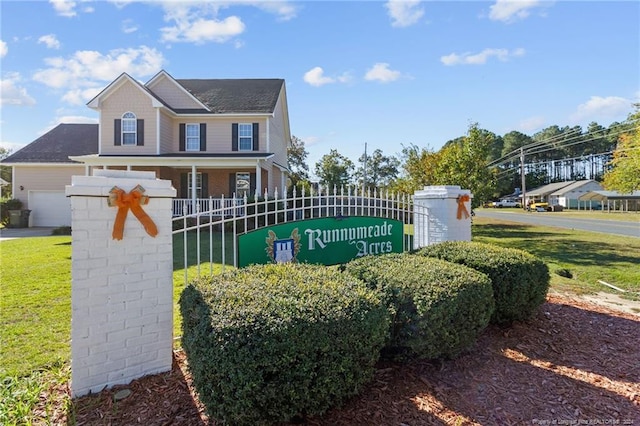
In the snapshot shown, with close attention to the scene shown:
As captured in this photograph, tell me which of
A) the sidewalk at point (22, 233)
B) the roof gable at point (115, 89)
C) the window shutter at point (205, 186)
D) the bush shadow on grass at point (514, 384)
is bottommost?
the bush shadow on grass at point (514, 384)

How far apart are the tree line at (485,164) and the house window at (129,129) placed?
879 cm

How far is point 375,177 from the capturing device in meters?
41.4

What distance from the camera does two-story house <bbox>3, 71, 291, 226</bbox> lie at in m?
17.3

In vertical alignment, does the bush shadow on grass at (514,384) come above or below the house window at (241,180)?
below

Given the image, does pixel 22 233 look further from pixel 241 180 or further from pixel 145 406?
pixel 145 406

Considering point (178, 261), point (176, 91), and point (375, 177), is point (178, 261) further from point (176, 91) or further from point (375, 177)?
point (375, 177)

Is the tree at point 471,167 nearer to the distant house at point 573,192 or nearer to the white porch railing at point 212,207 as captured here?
the white porch railing at point 212,207

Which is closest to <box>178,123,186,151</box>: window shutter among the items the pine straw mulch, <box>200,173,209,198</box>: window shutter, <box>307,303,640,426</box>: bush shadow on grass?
<box>200,173,209,198</box>: window shutter

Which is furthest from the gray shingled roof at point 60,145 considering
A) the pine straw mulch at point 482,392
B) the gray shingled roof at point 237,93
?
the pine straw mulch at point 482,392

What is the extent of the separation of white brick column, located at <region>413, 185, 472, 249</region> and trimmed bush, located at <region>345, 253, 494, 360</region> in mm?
2695

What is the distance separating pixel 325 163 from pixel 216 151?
16.1 meters

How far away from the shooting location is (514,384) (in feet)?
10.4

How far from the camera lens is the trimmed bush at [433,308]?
306 cm

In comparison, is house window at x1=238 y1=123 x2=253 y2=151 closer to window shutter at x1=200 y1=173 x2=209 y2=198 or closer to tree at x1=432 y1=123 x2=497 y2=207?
window shutter at x1=200 y1=173 x2=209 y2=198
